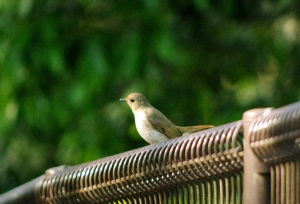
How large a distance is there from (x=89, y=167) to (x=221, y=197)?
1.01m

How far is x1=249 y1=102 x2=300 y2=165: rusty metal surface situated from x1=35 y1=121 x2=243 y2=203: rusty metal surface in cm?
14

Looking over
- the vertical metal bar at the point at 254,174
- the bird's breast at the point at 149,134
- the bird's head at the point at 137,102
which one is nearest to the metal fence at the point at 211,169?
the vertical metal bar at the point at 254,174

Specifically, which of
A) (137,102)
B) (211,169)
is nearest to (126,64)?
(137,102)

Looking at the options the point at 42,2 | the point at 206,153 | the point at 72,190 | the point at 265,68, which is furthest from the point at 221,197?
the point at 265,68

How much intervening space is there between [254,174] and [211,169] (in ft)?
0.89

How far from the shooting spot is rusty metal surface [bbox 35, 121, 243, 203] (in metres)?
2.09

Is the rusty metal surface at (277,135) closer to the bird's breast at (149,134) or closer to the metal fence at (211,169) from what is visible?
the metal fence at (211,169)

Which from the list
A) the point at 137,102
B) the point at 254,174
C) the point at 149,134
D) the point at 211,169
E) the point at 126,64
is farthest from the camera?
the point at 126,64

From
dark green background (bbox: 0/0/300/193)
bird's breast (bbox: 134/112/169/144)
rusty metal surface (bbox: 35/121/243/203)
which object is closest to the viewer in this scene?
rusty metal surface (bbox: 35/121/243/203)

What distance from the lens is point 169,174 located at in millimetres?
2422

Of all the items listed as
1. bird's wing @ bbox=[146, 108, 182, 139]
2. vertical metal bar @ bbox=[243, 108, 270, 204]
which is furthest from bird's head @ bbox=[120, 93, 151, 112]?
vertical metal bar @ bbox=[243, 108, 270, 204]

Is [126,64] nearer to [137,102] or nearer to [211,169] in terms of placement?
[137,102]

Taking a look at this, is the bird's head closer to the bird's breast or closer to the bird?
the bird

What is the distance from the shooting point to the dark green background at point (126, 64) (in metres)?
6.36
